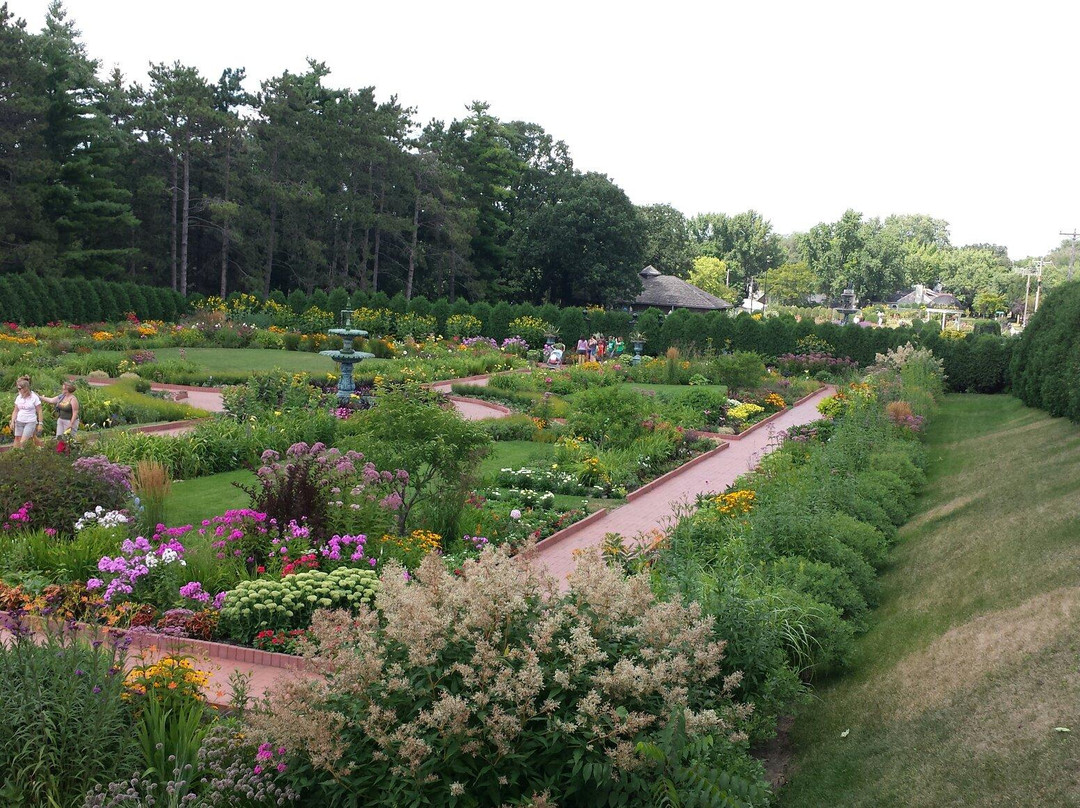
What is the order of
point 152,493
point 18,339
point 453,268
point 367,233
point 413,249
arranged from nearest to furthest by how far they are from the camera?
point 152,493, point 18,339, point 367,233, point 413,249, point 453,268

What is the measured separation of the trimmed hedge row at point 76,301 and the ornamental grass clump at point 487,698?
93.9 ft

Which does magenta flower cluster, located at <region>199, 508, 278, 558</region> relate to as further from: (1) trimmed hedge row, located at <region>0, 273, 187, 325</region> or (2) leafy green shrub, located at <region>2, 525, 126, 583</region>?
(1) trimmed hedge row, located at <region>0, 273, 187, 325</region>

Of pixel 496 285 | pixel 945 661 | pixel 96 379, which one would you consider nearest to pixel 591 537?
pixel 945 661

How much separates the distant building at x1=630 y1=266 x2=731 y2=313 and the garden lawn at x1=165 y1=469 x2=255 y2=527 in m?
39.1

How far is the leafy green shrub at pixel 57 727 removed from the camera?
3.71 meters

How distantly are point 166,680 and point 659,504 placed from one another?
7216 millimetres

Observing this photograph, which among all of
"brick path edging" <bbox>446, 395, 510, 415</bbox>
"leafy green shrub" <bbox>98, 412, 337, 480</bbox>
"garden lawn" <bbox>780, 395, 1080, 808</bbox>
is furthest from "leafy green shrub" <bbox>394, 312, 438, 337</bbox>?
"garden lawn" <bbox>780, 395, 1080, 808</bbox>

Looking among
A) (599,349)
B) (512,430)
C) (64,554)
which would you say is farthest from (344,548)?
(599,349)

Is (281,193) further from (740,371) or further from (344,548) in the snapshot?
(344,548)

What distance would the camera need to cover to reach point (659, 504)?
10641 millimetres

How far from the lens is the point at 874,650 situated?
584cm

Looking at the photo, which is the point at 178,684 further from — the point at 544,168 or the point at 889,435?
the point at 544,168

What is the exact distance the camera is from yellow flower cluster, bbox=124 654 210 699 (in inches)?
164

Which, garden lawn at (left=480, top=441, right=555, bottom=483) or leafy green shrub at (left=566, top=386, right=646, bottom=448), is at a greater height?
leafy green shrub at (left=566, top=386, right=646, bottom=448)
